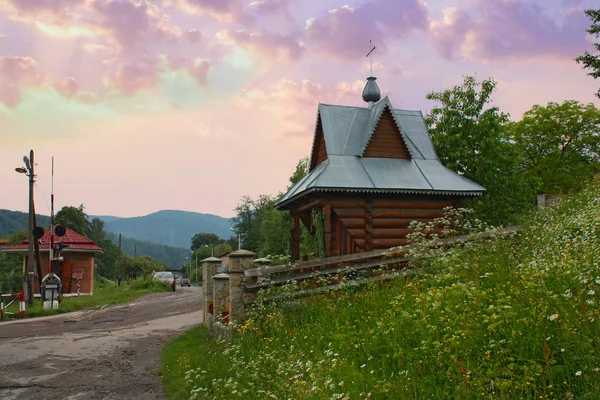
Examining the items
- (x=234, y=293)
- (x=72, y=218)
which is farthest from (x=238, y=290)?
(x=72, y=218)

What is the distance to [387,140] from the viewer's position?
1777 centimetres

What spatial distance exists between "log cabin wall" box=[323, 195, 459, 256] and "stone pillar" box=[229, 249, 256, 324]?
408cm

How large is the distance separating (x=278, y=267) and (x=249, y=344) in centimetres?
242

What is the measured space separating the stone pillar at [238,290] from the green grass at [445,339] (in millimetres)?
652

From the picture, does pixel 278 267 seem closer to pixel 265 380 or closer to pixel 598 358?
pixel 265 380

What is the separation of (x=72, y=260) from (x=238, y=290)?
2535 centimetres

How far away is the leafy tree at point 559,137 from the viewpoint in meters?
40.5

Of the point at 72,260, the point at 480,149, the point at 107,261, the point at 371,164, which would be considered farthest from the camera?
the point at 107,261

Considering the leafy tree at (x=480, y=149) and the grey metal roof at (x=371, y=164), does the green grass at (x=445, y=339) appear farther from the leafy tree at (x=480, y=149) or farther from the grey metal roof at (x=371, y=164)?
the leafy tree at (x=480, y=149)

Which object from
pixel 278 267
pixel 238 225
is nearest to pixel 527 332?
pixel 278 267

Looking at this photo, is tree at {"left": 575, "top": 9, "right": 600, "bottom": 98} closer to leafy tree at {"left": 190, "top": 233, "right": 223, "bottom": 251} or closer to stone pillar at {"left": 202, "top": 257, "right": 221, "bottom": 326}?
stone pillar at {"left": 202, "top": 257, "right": 221, "bottom": 326}

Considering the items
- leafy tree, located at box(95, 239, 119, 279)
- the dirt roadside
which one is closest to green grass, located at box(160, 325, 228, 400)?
the dirt roadside

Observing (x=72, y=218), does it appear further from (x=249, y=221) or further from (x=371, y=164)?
(x=371, y=164)

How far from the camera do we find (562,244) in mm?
9242
